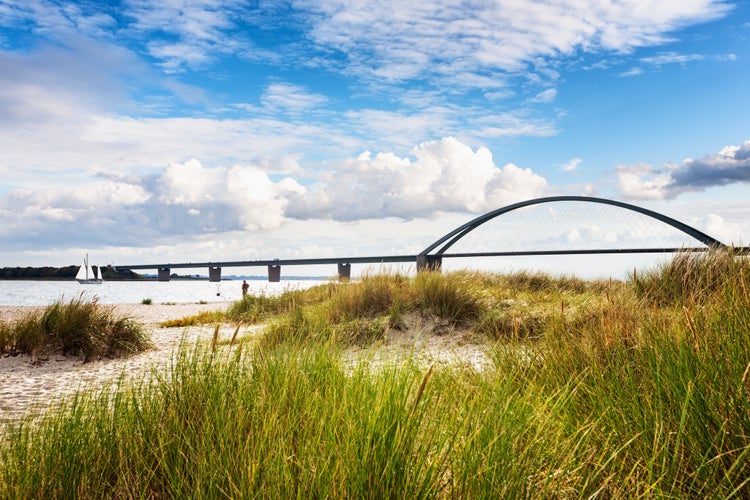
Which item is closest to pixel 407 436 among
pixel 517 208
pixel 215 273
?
pixel 517 208

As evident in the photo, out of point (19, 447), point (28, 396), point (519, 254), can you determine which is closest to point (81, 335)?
point (28, 396)

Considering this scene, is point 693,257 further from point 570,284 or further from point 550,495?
point 550,495

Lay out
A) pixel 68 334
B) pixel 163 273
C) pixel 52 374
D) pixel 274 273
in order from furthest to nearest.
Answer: pixel 163 273, pixel 274 273, pixel 68 334, pixel 52 374

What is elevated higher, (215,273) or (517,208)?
(517,208)

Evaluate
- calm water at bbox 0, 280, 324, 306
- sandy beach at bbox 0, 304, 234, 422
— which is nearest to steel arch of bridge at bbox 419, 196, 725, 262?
calm water at bbox 0, 280, 324, 306

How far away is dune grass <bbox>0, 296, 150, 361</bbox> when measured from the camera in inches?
385

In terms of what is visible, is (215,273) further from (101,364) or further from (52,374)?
(52,374)

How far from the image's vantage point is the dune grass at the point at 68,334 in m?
9.78

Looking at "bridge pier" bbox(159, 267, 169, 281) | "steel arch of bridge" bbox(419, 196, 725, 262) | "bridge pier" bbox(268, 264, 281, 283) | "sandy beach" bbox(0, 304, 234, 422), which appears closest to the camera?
"sandy beach" bbox(0, 304, 234, 422)

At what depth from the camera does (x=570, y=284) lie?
52.6ft

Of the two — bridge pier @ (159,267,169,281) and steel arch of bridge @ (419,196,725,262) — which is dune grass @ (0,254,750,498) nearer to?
steel arch of bridge @ (419,196,725,262)

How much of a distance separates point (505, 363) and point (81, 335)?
27.8 feet

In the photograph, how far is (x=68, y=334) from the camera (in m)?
9.95

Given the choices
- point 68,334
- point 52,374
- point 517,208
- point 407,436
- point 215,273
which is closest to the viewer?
point 407,436
